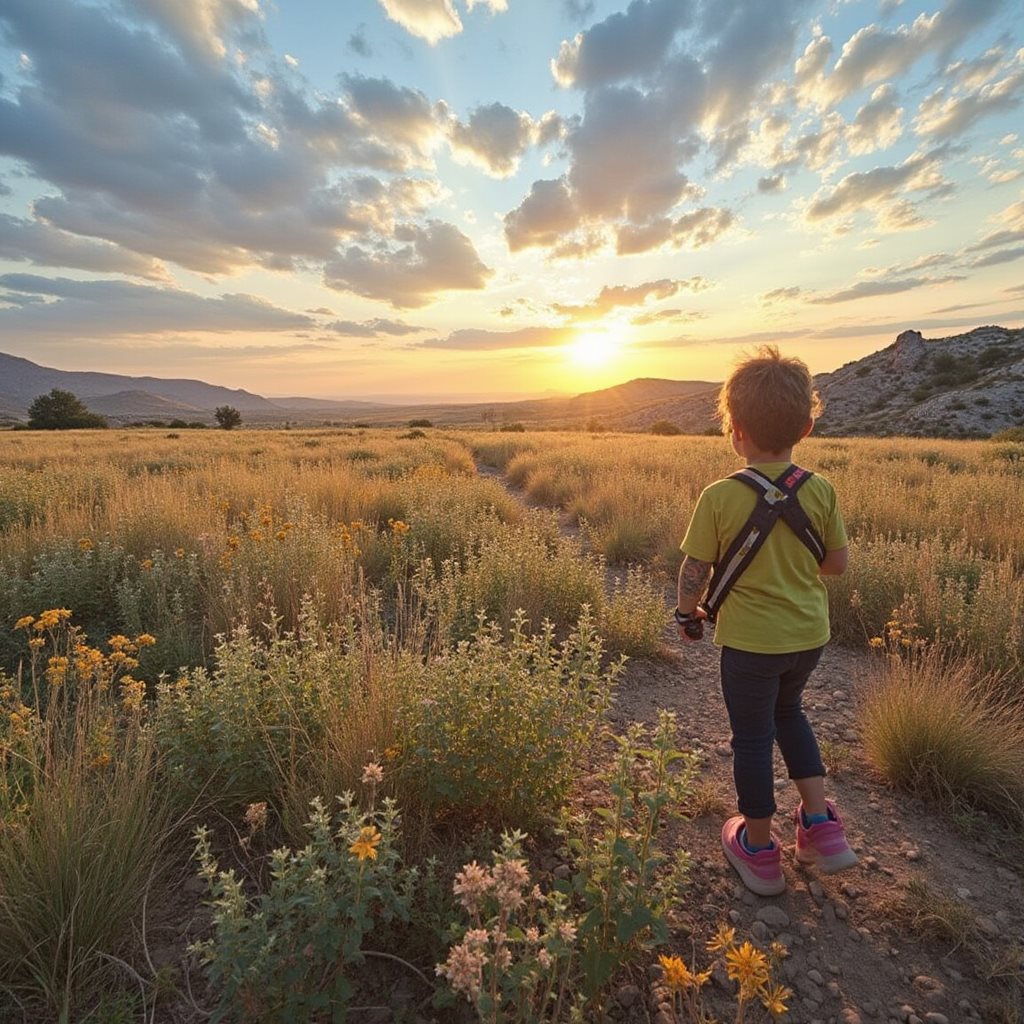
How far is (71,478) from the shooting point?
9.07 metres

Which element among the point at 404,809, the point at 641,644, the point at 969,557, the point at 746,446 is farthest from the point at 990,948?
the point at 969,557

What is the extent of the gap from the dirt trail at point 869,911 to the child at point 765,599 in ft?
0.48

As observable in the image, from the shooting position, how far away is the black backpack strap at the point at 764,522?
218 cm

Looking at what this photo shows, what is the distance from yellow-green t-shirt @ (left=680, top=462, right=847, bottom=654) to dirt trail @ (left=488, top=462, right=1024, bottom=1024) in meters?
1.10

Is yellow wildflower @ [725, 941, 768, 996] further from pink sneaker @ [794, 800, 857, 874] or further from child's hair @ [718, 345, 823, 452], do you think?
child's hair @ [718, 345, 823, 452]

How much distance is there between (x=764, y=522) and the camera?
2172 mm

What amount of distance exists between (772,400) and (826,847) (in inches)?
77.4

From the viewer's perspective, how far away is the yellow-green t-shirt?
2230 millimetres

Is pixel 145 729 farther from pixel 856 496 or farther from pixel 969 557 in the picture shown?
pixel 856 496

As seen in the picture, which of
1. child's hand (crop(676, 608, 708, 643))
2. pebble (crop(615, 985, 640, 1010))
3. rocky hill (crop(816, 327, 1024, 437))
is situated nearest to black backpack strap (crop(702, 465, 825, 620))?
child's hand (crop(676, 608, 708, 643))

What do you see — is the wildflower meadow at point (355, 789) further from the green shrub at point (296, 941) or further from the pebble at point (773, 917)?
the pebble at point (773, 917)

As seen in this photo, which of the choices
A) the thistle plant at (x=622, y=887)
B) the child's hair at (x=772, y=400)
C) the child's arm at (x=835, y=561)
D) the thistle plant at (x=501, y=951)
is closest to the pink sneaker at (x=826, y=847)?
the thistle plant at (x=622, y=887)

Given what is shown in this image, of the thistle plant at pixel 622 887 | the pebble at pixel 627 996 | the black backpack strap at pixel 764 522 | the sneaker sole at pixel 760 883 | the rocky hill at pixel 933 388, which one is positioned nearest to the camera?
the thistle plant at pixel 622 887

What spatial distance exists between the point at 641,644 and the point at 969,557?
3.58 m
